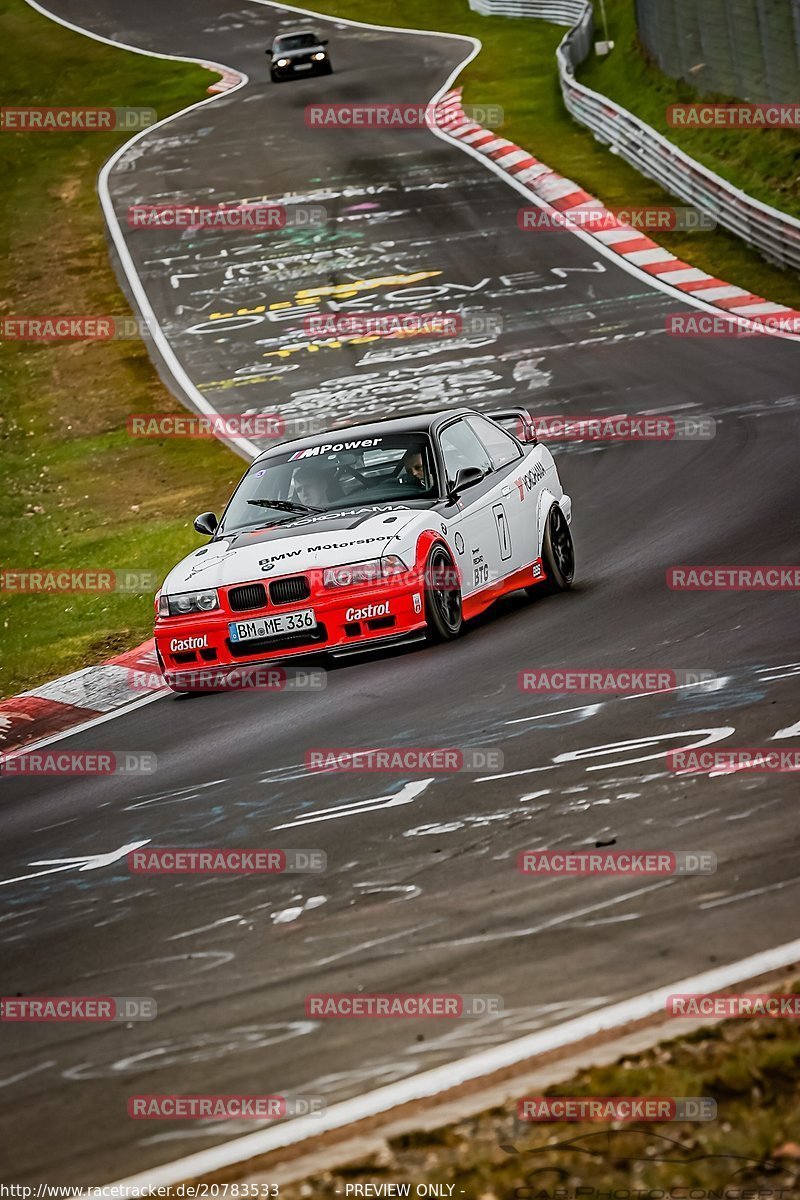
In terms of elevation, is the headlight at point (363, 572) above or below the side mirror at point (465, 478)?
below

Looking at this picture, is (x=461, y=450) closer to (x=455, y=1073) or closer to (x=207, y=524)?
(x=207, y=524)

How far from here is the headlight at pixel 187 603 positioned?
34.3ft

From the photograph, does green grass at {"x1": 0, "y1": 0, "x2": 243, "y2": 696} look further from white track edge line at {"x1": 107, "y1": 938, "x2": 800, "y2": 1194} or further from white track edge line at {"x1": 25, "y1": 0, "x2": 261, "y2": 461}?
white track edge line at {"x1": 107, "y1": 938, "x2": 800, "y2": 1194}

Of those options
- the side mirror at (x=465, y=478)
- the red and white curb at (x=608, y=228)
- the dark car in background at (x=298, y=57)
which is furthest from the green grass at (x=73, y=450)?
the red and white curb at (x=608, y=228)

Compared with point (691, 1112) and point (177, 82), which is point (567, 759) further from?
point (177, 82)

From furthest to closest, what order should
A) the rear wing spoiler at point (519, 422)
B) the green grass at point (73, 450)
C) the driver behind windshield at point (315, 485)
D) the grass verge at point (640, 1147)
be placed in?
the green grass at point (73, 450) < the rear wing spoiler at point (519, 422) < the driver behind windshield at point (315, 485) < the grass verge at point (640, 1147)

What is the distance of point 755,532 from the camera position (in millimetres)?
12398

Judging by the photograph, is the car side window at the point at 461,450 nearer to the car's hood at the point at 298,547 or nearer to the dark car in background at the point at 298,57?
the car's hood at the point at 298,547

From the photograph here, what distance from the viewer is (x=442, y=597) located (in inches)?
418

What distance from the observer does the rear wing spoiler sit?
12.8 meters

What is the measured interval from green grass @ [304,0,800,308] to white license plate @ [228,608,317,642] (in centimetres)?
1322

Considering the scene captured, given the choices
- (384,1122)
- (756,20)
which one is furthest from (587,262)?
(384,1122)

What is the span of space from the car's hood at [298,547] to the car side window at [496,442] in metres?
1.36

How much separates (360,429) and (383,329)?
12647mm
